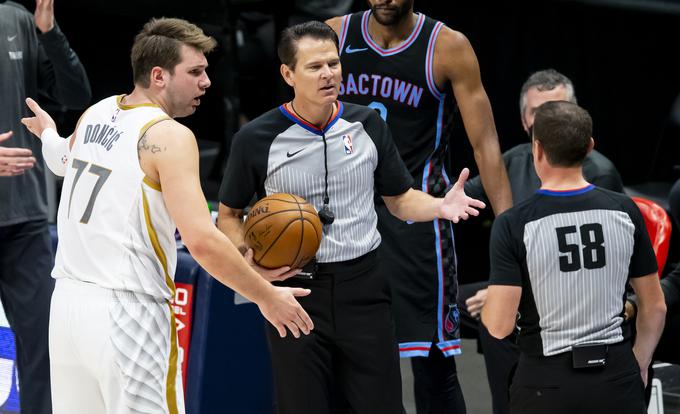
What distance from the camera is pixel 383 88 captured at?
4.95m

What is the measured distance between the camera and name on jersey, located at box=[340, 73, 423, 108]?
16.1ft

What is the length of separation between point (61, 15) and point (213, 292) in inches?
203

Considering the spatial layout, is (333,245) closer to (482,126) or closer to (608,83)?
(482,126)

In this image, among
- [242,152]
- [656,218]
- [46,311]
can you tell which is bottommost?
[46,311]

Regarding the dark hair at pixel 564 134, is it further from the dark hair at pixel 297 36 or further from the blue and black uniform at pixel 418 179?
the blue and black uniform at pixel 418 179

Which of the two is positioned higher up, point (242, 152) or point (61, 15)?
point (61, 15)

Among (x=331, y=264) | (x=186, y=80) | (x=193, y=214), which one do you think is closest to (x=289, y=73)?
(x=186, y=80)

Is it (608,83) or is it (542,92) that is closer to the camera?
(542,92)

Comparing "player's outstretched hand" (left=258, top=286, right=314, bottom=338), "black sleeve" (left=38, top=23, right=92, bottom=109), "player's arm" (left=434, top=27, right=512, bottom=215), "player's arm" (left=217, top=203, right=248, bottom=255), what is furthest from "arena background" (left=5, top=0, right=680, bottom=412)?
"player's outstretched hand" (left=258, top=286, right=314, bottom=338)

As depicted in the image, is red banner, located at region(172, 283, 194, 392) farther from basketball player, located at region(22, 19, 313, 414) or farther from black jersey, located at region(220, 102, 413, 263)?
basketball player, located at region(22, 19, 313, 414)

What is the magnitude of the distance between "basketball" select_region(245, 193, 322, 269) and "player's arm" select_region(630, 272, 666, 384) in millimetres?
1151

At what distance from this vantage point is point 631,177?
823 centimetres

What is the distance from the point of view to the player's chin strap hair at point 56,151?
4.38 m

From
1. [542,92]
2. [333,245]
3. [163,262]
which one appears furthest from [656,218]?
[163,262]
